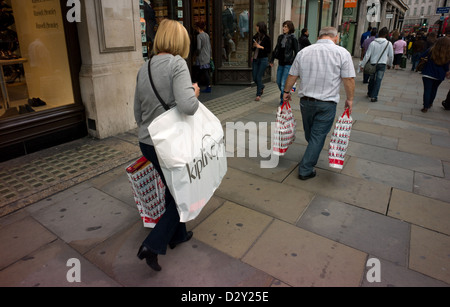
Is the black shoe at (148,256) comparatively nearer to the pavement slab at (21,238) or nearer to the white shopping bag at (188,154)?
the white shopping bag at (188,154)

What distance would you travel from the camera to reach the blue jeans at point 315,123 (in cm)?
374

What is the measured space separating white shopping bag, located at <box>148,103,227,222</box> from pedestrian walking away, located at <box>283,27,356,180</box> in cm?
178

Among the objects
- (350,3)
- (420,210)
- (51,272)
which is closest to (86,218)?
(51,272)

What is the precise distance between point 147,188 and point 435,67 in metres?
7.49

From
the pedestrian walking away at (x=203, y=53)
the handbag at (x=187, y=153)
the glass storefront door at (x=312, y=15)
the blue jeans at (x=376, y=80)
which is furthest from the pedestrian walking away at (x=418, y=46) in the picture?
the handbag at (x=187, y=153)

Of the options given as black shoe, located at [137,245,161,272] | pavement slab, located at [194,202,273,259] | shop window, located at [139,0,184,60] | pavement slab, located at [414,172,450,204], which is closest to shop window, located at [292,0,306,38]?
shop window, located at [139,0,184,60]

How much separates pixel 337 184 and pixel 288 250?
1537 mm

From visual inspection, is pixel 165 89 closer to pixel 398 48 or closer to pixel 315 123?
pixel 315 123

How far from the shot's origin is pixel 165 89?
2.15 metres

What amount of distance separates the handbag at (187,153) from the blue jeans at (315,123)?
178 cm

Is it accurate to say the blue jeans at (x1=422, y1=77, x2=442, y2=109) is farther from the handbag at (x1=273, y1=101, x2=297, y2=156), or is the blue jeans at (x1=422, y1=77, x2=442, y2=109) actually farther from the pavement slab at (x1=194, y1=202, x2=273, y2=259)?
the pavement slab at (x1=194, y1=202, x2=273, y2=259)
